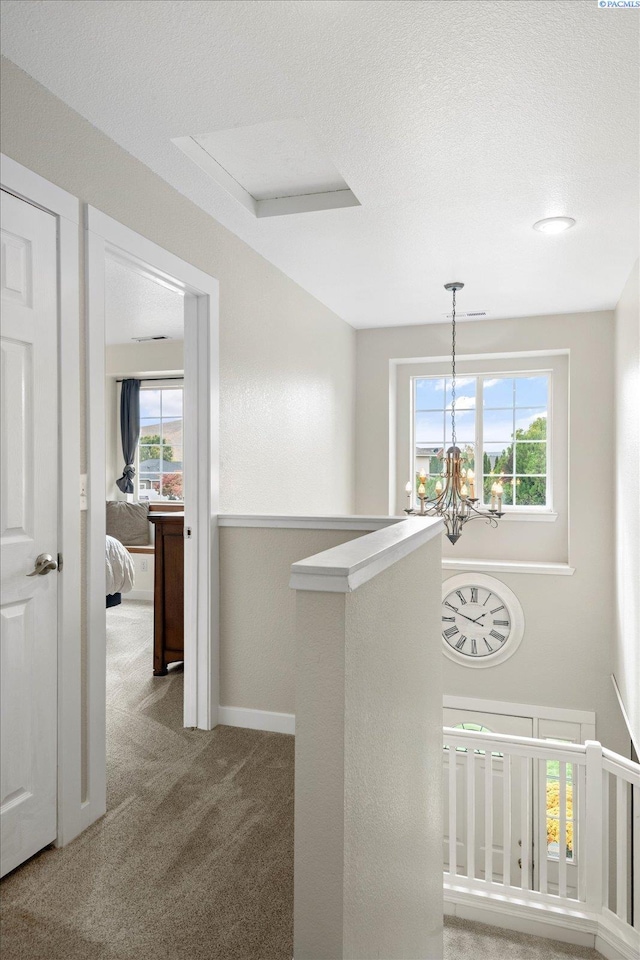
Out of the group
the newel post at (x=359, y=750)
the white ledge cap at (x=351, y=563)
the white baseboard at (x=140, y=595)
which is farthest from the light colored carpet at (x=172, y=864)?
the white baseboard at (x=140, y=595)

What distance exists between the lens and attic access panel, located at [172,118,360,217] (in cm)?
262

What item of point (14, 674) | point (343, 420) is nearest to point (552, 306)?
point (343, 420)

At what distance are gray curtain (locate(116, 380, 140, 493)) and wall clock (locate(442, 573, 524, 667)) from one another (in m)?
3.45

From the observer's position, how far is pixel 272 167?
9.59 feet

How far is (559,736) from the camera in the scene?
5.27m

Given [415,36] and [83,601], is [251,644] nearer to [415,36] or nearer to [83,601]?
[83,601]

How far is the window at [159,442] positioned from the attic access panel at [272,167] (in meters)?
3.88

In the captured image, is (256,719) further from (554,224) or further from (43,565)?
(554,224)

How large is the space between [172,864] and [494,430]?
15.6ft

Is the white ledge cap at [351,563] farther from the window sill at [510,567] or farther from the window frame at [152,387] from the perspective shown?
the window frame at [152,387]

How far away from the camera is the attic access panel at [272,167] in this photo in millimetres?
2625

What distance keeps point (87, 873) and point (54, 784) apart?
28 centimetres

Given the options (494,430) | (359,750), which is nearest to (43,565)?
(359,750)

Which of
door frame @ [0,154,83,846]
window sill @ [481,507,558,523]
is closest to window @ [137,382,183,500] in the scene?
window sill @ [481,507,558,523]
